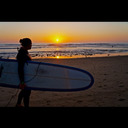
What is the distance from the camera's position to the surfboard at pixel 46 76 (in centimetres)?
362

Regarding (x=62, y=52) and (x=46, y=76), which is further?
(x=62, y=52)

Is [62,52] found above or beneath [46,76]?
above

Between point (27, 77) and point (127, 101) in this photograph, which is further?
point (127, 101)

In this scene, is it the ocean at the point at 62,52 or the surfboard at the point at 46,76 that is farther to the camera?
the ocean at the point at 62,52

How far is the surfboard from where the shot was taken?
3.62m

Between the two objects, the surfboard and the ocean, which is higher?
the ocean

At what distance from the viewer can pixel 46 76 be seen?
385cm

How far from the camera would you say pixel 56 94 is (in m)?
4.97
